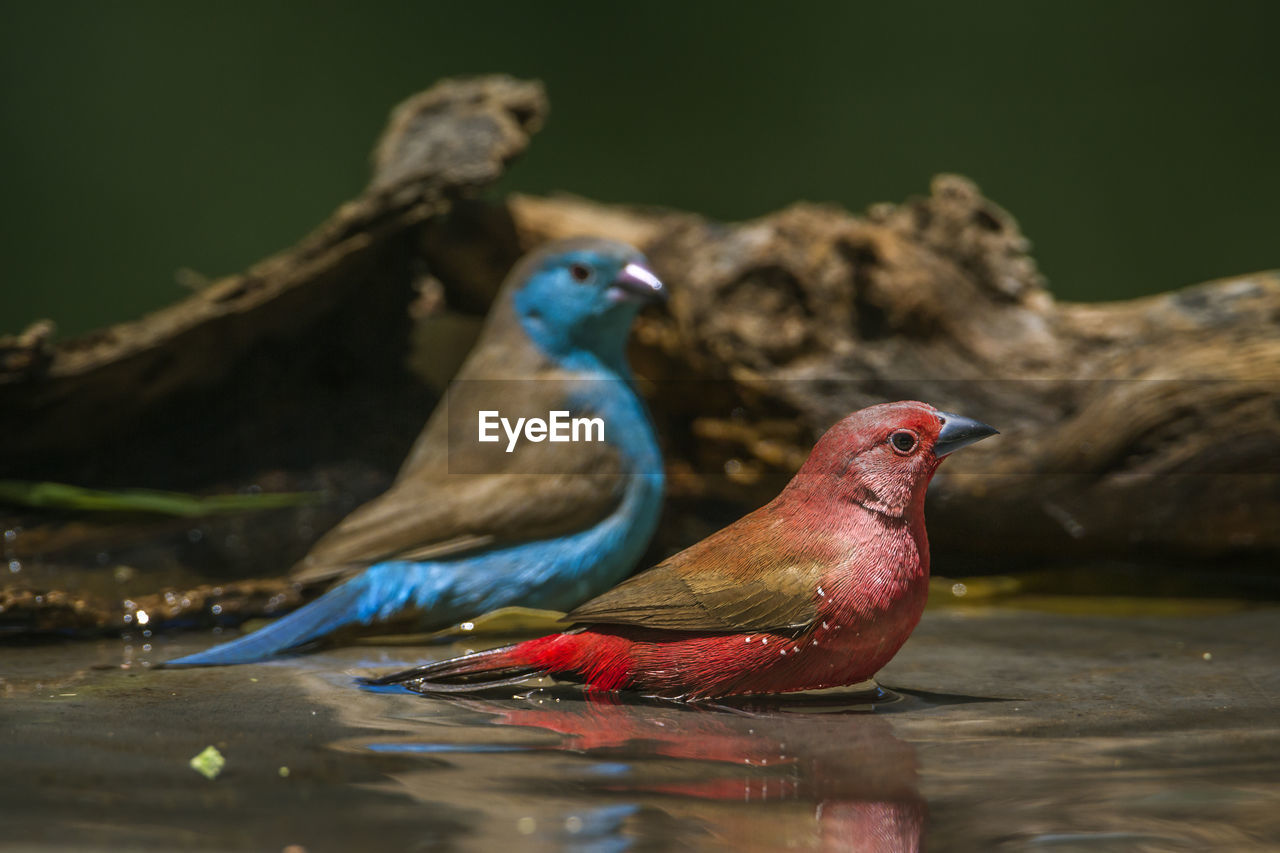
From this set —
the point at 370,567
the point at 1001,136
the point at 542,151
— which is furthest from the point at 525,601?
the point at 1001,136

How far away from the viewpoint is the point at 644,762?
2.00 meters

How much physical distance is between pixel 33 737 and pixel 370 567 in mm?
1246

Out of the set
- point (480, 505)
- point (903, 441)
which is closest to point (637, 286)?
point (480, 505)

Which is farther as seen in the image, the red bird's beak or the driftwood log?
the driftwood log

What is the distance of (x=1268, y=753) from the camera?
6.74 ft

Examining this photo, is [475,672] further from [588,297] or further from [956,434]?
[588,297]

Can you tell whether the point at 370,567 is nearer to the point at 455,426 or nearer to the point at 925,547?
the point at 455,426

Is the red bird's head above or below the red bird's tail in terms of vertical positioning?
above

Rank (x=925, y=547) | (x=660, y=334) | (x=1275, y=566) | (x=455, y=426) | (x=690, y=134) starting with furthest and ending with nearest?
(x=690, y=134)
(x=660, y=334)
(x=1275, y=566)
(x=455, y=426)
(x=925, y=547)
